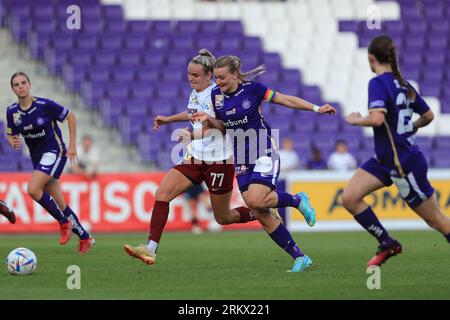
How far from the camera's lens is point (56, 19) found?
914 inches

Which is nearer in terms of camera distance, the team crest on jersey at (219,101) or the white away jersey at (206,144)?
the team crest on jersey at (219,101)

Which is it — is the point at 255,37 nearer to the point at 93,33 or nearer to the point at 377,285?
the point at 93,33

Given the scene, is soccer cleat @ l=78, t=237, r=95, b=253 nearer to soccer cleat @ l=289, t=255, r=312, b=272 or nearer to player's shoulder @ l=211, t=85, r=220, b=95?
player's shoulder @ l=211, t=85, r=220, b=95

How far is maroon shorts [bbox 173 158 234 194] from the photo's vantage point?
10422 millimetres

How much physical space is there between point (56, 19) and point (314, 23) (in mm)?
6809

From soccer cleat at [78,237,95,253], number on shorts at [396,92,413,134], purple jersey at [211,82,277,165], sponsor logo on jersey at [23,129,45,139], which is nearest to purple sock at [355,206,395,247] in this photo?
number on shorts at [396,92,413,134]

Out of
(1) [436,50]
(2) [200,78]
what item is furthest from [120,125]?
(2) [200,78]

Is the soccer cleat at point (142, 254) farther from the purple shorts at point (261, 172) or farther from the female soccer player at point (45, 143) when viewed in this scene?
the female soccer player at point (45, 143)

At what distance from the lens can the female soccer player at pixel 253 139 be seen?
9.70m

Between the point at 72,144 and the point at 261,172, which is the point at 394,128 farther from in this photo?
the point at 72,144

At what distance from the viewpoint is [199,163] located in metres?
10.5

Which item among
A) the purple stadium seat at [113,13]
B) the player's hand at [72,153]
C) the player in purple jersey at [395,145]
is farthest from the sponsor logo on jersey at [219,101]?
the purple stadium seat at [113,13]

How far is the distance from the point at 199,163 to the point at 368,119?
9.00 feet

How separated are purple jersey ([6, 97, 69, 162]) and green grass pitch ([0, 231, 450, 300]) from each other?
1431 mm
